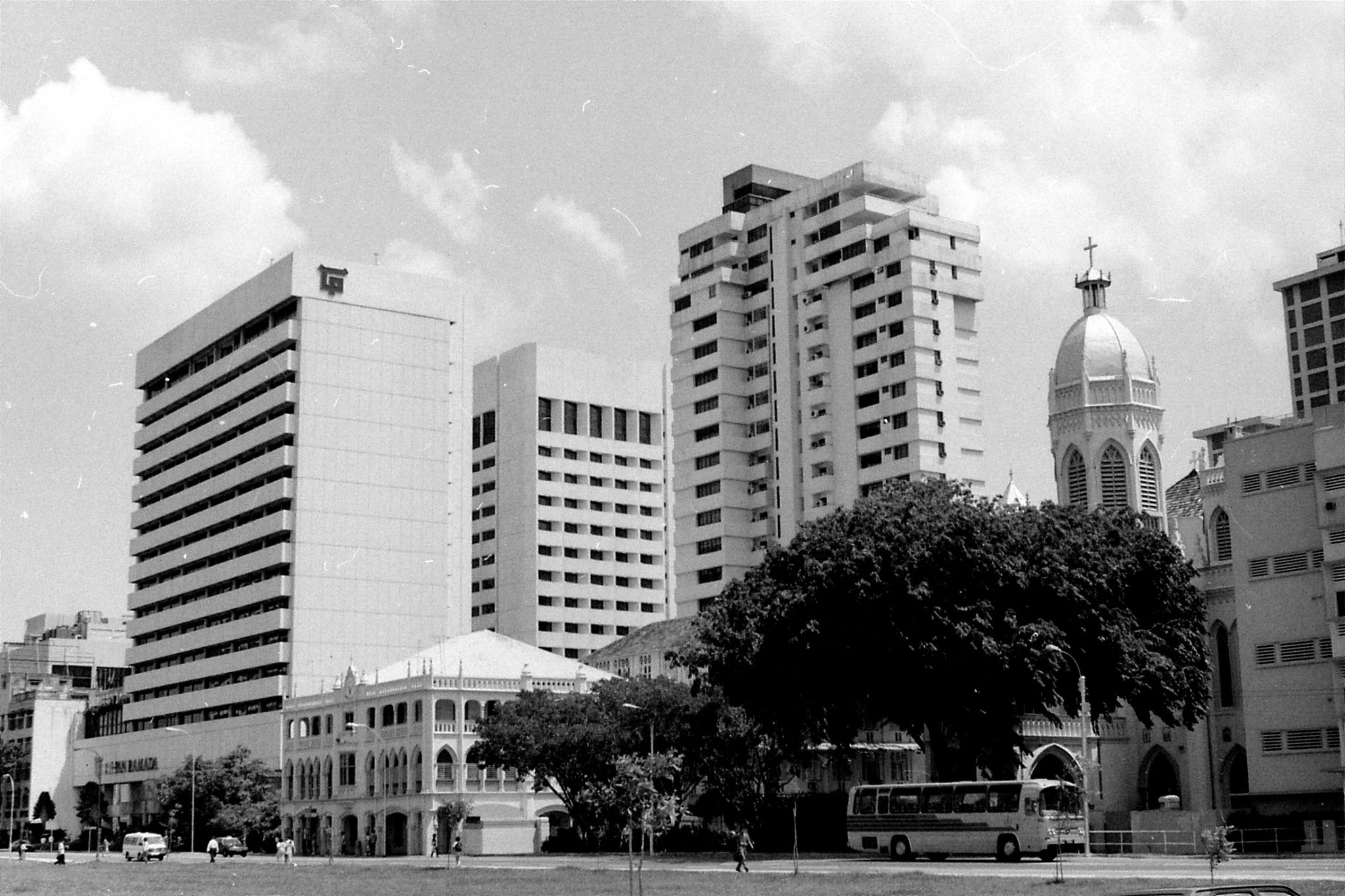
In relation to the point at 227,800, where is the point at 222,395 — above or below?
above

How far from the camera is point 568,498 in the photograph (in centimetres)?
17288

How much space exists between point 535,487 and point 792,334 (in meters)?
46.4

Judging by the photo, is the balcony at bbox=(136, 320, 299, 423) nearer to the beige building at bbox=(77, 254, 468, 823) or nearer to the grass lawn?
the beige building at bbox=(77, 254, 468, 823)

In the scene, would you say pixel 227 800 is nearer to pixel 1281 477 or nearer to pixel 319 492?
pixel 319 492

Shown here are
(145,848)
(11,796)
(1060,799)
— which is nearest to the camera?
(1060,799)

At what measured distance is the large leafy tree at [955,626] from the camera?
2569 inches

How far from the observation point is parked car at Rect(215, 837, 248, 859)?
10688 centimetres

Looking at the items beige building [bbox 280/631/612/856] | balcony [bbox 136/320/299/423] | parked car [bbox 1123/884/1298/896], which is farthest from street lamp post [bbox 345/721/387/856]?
parked car [bbox 1123/884/1298/896]

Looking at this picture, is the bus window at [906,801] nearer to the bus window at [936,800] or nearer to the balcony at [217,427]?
the bus window at [936,800]

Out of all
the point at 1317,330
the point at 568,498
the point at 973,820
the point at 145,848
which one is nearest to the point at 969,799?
the point at 973,820

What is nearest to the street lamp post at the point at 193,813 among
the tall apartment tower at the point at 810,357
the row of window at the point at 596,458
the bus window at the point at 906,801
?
the tall apartment tower at the point at 810,357

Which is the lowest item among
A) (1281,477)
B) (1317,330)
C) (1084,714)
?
(1084,714)

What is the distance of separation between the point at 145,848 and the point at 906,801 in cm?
5328

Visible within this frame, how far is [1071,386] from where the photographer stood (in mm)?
115438
